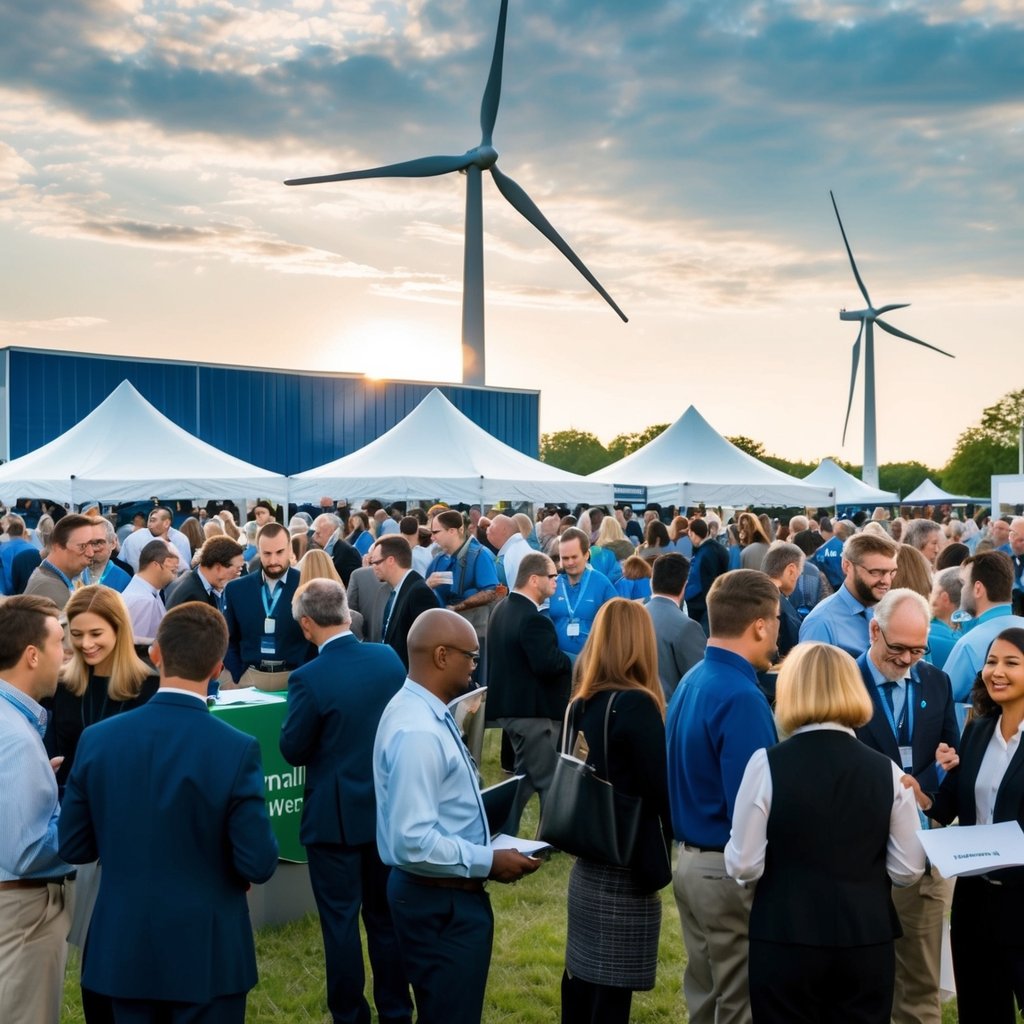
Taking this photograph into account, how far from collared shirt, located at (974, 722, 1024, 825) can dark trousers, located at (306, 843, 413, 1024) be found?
7.46 feet

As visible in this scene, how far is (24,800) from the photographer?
10.6 ft

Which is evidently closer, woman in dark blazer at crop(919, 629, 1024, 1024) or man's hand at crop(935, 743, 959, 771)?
woman in dark blazer at crop(919, 629, 1024, 1024)

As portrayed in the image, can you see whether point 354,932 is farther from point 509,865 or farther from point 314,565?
point 314,565

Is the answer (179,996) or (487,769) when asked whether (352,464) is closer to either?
(487,769)

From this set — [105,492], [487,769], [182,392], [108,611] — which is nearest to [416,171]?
[182,392]

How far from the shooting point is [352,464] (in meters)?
17.6

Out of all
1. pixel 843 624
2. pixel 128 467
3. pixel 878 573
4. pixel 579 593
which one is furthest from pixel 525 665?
pixel 128 467

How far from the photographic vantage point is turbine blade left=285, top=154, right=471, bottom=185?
33.2 meters

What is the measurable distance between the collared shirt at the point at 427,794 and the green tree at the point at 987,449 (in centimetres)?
9690

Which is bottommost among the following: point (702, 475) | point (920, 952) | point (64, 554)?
point (920, 952)

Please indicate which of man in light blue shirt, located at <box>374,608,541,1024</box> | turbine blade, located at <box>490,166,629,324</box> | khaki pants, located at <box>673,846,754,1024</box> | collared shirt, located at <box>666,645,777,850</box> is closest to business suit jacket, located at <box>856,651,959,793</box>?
collared shirt, located at <box>666,645,777,850</box>

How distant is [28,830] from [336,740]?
4.35 feet

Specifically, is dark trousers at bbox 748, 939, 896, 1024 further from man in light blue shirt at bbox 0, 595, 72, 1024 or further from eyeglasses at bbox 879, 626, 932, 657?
man in light blue shirt at bbox 0, 595, 72, 1024

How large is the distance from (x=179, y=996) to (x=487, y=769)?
6.12 m
